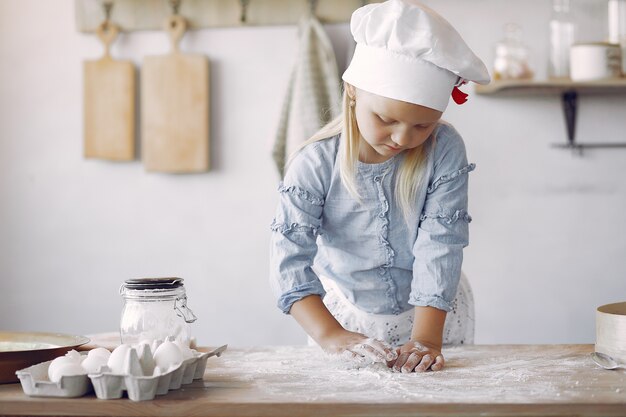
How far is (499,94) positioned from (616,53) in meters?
0.34

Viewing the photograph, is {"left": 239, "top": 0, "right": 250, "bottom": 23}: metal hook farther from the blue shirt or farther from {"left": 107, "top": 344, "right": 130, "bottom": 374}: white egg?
{"left": 107, "top": 344, "right": 130, "bottom": 374}: white egg

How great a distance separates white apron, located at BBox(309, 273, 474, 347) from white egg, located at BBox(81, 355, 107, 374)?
0.63 metres

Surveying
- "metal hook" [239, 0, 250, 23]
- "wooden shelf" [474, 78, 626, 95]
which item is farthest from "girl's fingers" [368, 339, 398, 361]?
"metal hook" [239, 0, 250, 23]

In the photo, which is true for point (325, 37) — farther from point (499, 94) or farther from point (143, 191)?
point (143, 191)

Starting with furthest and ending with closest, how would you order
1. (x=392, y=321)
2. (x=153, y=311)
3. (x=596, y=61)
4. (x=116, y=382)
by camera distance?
(x=596, y=61) < (x=392, y=321) < (x=153, y=311) < (x=116, y=382)

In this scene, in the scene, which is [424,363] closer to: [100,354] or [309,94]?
[100,354]

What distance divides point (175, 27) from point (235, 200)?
1.83 ft

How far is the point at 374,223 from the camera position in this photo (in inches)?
57.4

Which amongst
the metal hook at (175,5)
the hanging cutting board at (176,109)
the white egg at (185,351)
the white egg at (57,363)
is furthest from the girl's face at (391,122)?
the metal hook at (175,5)

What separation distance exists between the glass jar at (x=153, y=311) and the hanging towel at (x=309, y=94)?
1.27 m

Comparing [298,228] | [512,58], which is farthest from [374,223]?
[512,58]

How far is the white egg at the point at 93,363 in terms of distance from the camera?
3.31 feet

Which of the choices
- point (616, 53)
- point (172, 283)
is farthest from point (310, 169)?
point (616, 53)

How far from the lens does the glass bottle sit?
243 centimetres
